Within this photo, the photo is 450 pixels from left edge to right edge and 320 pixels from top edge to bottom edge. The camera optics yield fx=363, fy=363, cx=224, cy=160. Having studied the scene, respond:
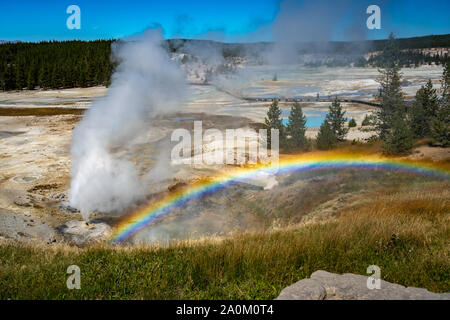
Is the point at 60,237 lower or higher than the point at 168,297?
lower

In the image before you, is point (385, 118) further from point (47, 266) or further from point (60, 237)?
point (47, 266)

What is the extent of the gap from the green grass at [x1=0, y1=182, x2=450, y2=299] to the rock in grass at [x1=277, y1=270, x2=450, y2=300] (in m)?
0.38

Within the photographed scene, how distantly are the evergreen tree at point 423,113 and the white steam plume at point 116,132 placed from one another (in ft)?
44.8

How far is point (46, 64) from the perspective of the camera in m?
68.8

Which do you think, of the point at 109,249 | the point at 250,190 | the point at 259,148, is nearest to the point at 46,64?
the point at 259,148

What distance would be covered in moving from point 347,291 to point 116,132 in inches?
639

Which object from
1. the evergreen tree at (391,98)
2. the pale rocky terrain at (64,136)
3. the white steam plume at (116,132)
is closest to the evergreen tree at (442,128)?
the pale rocky terrain at (64,136)

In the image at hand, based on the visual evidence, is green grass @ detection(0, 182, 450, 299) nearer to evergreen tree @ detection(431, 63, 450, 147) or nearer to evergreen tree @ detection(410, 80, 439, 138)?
evergreen tree @ detection(431, 63, 450, 147)

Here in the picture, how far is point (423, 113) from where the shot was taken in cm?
2092

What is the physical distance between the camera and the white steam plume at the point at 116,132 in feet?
38.1

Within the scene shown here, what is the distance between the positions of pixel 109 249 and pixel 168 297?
195 cm

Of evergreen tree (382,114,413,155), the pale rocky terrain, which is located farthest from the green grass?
evergreen tree (382,114,413,155)

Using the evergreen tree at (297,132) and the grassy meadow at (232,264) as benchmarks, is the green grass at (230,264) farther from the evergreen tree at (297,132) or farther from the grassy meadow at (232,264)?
the evergreen tree at (297,132)

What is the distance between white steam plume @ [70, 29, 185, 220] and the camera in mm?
11602
